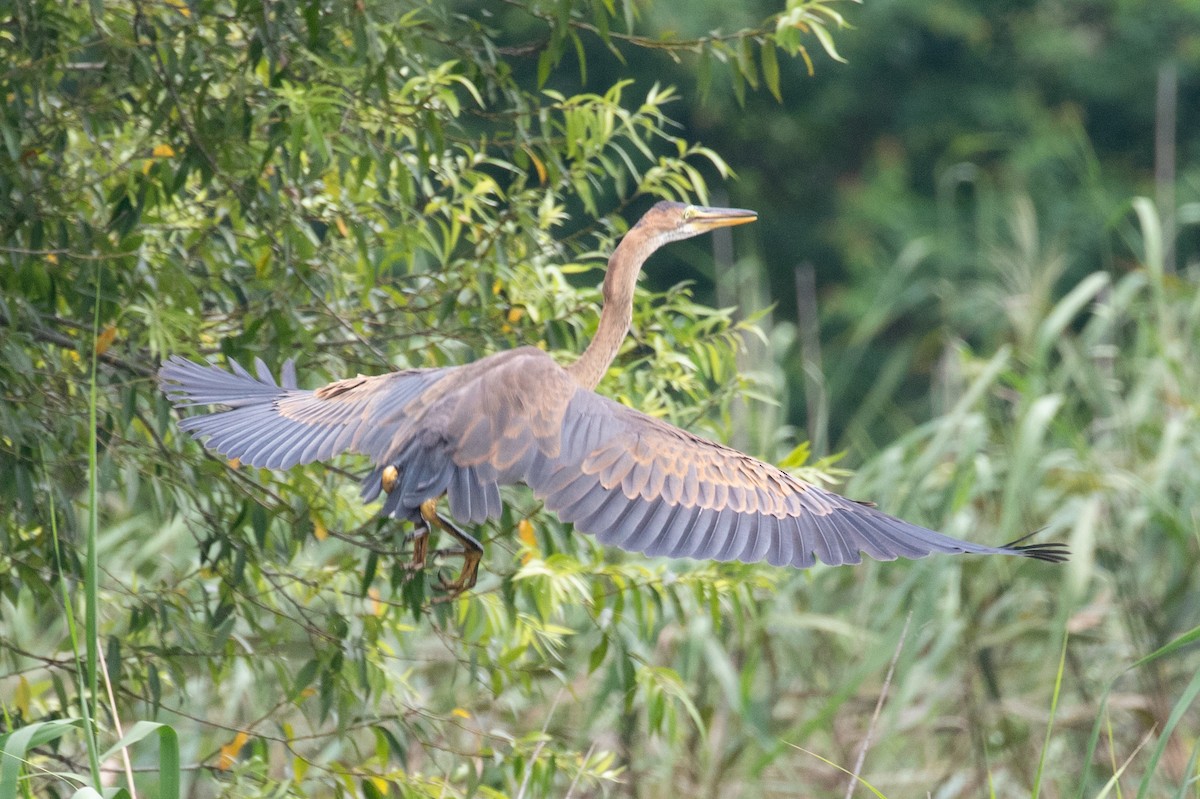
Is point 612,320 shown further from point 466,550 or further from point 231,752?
point 231,752

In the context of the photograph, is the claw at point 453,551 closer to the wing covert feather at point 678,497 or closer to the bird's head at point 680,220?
the wing covert feather at point 678,497

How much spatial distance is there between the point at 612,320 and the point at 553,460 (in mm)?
335

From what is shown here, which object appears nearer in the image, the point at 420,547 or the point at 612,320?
the point at 420,547

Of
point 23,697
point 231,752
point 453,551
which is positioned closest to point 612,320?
point 453,551

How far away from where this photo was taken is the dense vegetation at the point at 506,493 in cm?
272

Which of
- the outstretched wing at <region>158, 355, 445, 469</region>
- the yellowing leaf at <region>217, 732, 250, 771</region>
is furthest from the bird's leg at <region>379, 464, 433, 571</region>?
the yellowing leaf at <region>217, 732, 250, 771</region>

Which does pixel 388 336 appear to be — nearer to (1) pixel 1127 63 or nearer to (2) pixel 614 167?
(2) pixel 614 167

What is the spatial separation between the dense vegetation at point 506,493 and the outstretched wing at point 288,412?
7 cm

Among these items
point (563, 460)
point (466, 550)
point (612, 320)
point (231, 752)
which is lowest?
point (231, 752)

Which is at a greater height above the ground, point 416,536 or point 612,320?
point 612,320

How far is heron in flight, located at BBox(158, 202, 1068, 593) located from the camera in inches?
105

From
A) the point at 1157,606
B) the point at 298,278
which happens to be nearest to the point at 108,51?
the point at 298,278

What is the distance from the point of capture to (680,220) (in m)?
3.19

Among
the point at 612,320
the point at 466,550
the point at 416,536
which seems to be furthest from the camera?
the point at 612,320
